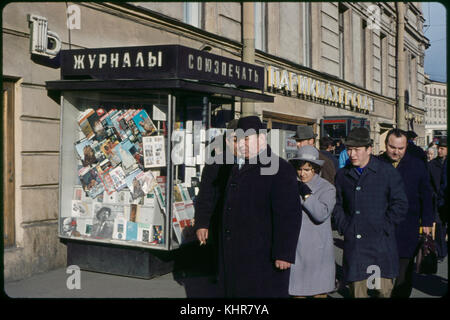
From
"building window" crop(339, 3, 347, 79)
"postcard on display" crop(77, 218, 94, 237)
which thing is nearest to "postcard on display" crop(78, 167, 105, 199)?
"postcard on display" crop(77, 218, 94, 237)

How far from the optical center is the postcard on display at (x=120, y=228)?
21.5ft

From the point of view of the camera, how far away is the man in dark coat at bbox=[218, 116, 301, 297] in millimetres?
3893

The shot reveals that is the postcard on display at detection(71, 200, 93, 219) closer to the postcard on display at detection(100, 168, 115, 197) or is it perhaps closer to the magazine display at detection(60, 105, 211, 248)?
the magazine display at detection(60, 105, 211, 248)

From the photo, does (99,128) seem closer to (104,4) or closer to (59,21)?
(59,21)

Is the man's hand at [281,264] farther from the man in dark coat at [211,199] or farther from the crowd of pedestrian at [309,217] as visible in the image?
the man in dark coat at [211,199]

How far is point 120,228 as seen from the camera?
6578mm

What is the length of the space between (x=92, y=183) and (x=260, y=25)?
24.6 ft

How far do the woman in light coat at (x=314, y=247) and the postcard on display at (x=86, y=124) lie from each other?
340 cm

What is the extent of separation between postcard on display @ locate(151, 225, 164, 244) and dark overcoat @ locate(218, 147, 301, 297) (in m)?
2.49

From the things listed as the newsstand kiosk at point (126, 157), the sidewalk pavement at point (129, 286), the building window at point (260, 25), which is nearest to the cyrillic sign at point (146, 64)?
the newsstand kiosk at point (126, 157)

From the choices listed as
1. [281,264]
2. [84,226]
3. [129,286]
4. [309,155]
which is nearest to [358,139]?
[309,155]

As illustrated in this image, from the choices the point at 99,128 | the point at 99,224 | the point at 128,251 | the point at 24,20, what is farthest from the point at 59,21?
the point at 128,251
